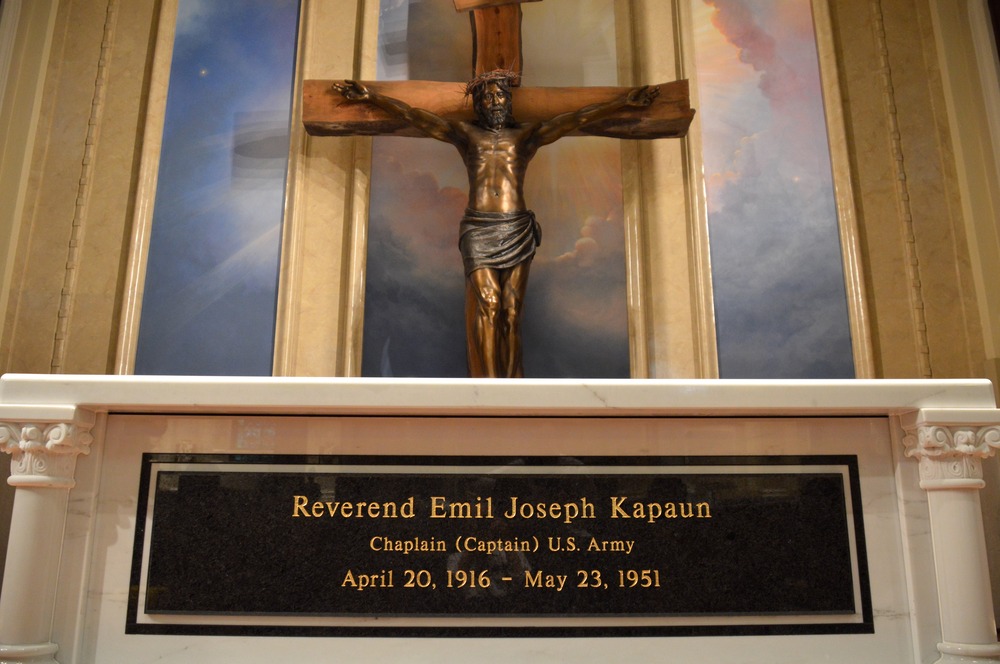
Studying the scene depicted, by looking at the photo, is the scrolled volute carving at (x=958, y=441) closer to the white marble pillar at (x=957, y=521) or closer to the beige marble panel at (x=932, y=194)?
the white marble pillar at (x=957, y=521)

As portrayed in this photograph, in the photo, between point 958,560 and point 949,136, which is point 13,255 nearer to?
point 958,560

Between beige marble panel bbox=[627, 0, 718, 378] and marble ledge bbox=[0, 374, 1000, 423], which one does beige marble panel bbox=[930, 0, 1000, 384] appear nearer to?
beige marble panel bbox=[627, 0, 718, 378]

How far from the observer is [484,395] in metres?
2.37

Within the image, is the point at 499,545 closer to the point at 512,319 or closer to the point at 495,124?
the point at 512,319

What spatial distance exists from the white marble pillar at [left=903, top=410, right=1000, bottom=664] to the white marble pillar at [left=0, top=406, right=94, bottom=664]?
234 cm

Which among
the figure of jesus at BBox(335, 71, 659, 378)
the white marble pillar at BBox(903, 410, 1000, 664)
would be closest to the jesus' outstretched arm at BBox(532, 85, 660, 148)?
the figure of jesus at BBox(335, 71, 659, 378)

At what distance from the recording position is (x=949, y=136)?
414 cm

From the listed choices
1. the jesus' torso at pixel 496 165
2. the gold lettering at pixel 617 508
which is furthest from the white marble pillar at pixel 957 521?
the jesus' torso at pixel 496 165

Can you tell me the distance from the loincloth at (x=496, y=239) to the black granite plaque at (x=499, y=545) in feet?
3.98

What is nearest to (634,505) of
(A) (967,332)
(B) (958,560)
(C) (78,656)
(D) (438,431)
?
(D) (438,431)

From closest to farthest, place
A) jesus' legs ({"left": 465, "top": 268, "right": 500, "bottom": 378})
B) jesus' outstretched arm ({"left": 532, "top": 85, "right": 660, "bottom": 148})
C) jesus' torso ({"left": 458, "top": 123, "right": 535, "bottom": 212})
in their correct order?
jesus' legs ({"left": 465, "top": 268, "right": 500, "bottom": 378}), jesus' torso ({"left": 458, "top": 123, "right": 535, "bottom": 212}), jesus' outstretched arm ({"left": 532, "top": 85, "right": 660, "bottom": 148})

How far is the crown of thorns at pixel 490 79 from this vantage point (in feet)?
11.9

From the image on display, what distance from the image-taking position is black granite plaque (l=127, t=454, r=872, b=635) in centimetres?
234

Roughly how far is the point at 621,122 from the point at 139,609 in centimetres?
266
